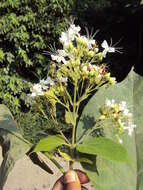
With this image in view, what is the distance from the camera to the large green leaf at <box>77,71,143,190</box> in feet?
1.79

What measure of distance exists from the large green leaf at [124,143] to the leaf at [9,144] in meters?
0.08

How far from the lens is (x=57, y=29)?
15.6 ft

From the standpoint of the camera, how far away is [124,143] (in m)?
0.60

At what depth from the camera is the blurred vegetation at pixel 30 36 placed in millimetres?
4594

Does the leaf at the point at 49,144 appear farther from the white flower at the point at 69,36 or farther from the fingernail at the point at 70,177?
the white flower at the point at 69,36

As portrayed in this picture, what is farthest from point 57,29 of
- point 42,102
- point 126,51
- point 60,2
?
point 42,102

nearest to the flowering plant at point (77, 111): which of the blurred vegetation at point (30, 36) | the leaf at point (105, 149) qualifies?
the leaf at point (105, 149)

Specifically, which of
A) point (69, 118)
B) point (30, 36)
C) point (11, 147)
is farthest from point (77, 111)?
point (30, 36)

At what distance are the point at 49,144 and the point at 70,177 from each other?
91 mm

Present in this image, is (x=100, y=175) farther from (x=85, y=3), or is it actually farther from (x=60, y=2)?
(x=85, y=3)

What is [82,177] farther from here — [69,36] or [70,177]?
[69,36]

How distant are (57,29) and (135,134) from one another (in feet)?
14.0

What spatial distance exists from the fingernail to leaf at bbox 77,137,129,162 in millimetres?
71

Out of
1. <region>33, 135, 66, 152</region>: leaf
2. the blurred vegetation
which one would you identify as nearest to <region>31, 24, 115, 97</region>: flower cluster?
<region>33, 135, 66, 152</region>: leaf
